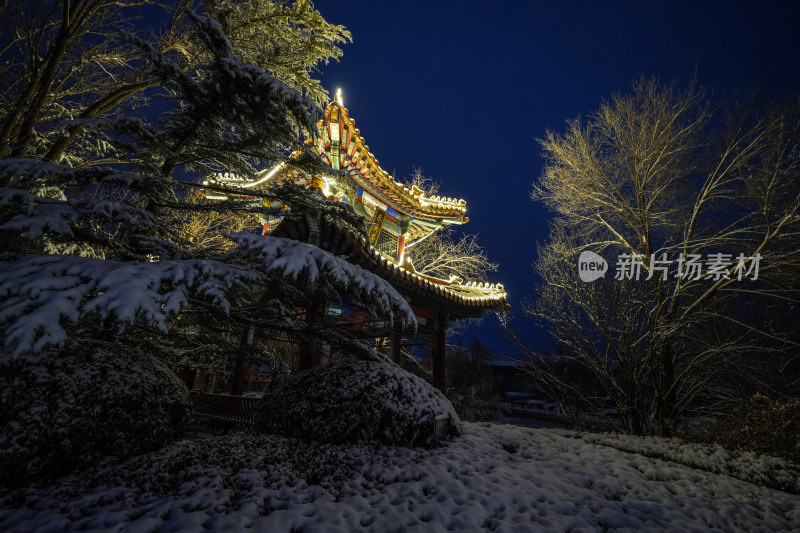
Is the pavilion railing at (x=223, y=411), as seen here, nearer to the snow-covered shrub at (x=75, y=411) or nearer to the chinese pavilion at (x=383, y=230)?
the chinese pavilion at (x=383, y=230)

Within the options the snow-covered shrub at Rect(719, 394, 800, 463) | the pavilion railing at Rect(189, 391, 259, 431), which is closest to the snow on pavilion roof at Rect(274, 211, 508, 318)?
the pavilion railing at Rect(189, 391, 259, 431)

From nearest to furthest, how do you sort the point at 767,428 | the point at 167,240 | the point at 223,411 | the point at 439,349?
the point at 167,240 → the point at 767,428 → the point at 223,411 → the point at 439,349

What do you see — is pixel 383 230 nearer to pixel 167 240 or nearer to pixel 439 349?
pixel 439 349

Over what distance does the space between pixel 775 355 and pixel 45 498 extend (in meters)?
14.9

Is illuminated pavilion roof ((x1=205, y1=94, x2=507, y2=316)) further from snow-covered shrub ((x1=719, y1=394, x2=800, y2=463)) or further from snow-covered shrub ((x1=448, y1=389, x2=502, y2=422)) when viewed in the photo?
snow-covered shrub ((x1=448, y1=389, x2=502, y2=422))

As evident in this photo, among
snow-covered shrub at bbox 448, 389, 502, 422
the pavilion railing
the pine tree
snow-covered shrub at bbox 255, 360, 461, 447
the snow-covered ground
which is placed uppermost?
the pine tree

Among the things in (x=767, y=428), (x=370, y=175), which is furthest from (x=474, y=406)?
(x=370, y=175)

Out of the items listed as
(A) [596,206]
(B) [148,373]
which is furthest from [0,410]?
(A) [596,206]

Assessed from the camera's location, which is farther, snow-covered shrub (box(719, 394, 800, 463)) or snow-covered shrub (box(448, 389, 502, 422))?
snow-covered shrub (box(448, 389, 502, 422))

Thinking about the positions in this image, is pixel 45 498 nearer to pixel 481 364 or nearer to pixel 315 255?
pixel 315 255

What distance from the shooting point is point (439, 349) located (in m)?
9.64

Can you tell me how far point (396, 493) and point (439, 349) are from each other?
6.83 meters

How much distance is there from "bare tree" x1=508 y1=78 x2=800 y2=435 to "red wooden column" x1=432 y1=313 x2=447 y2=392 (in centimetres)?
277

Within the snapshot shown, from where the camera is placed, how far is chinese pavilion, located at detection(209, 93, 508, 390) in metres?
6.51
